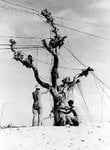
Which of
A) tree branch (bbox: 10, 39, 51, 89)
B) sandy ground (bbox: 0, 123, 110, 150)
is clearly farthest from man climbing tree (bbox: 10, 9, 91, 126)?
sandy ground (bbox: 0, 123, 110, 150)

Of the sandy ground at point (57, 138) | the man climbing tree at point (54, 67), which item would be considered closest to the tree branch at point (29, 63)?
the man climbing tree at point (54, 67)

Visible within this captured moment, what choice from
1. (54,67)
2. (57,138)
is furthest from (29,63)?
(57,138)

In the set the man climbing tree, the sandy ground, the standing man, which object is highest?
the man climbing tree

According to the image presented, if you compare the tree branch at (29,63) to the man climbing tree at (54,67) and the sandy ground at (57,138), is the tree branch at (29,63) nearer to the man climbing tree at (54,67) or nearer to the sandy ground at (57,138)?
the man climbing tree at (54,67)

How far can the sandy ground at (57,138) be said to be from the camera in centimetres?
1295

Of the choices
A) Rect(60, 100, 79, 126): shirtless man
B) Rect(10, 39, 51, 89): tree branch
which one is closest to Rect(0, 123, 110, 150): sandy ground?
Rect(60, 100, 79, 126): shirtless man

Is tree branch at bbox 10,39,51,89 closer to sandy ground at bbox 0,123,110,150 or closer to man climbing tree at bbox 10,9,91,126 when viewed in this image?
man climbing tree at bbox 10,9,91,126

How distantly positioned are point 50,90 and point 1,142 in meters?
6.52

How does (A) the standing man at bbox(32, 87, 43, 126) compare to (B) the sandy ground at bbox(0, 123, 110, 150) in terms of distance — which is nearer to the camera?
(B) the sandy ground at bbox(0, 123, 110, 150)

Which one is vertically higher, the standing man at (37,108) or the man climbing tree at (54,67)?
the man climbing tree at (54,67)

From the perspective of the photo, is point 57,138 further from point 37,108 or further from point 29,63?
point 29,63

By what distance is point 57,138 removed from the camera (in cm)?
1399

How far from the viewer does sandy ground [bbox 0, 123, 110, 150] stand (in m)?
13.0

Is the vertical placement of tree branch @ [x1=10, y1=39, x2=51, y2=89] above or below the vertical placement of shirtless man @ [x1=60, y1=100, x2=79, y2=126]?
above
